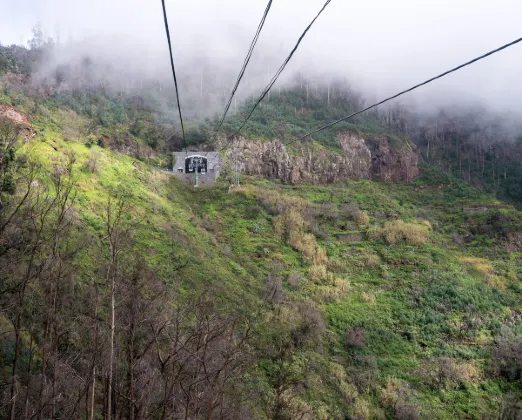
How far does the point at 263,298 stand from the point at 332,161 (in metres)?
38.9

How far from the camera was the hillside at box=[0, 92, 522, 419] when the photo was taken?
975 cm

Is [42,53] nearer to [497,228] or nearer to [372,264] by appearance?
[372,264]

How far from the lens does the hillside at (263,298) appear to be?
9750 mm

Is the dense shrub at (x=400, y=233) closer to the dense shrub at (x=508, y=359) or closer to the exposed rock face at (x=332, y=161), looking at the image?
the dense shrub at (x=508, y=359)

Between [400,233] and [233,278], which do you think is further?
[400,233]

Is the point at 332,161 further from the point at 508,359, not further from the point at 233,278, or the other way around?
the point at 508,359

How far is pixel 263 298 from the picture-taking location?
2447 cm

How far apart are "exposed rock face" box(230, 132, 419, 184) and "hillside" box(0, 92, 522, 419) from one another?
30.8ft

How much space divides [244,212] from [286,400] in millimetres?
23697

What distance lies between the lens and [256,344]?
19.0 meters

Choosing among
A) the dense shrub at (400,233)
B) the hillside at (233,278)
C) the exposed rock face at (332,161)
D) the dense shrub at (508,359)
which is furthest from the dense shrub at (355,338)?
the exposed rock face at (332,161)

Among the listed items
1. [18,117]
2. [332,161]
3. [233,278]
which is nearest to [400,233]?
[233,278]

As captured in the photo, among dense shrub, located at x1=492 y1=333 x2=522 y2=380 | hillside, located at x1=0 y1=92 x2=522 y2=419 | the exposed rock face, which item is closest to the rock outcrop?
hillside, located at x1=0 y1=92 x2=522 y2=419

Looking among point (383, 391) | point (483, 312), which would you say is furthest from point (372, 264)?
point (383, 391)
